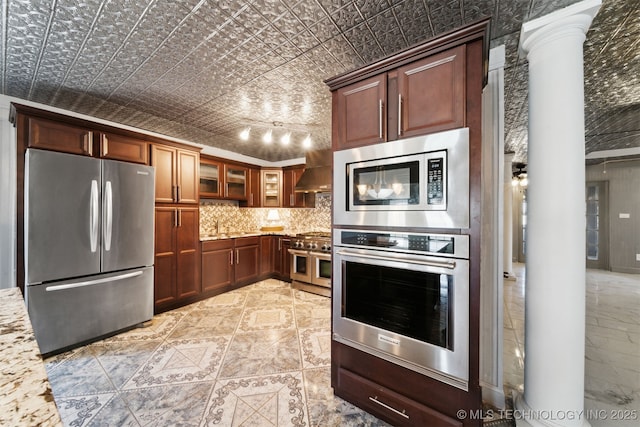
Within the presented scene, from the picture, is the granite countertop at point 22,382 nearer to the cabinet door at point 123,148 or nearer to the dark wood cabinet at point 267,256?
the cabinet door at point 123,148

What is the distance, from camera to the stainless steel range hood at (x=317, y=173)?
459 centimetres

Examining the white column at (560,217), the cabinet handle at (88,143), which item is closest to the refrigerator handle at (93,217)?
the cabinet handle at (88,143)

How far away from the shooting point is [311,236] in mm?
4621

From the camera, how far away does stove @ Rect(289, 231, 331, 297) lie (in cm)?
425

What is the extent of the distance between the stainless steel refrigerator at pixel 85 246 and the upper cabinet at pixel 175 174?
0.24 meters

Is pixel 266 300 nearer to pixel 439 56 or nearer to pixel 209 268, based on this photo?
pixel 209 268

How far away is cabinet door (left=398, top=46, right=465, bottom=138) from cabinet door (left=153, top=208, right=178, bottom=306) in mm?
3157

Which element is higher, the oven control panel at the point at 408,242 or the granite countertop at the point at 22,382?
the oven control panel at the point at 408,242

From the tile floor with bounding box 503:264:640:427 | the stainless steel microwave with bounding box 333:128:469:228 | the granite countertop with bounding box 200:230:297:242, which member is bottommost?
the tile floor with bounding box 503:264:640:427

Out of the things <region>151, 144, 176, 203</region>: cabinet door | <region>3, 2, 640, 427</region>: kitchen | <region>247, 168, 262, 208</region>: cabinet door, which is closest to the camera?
<region>151, 144, 176, 203</region>: cabinet door

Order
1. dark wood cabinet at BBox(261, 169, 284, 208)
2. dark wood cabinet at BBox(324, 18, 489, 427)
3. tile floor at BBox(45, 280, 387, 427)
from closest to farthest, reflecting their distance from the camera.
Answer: dark wood cabinet at BBox(324, 18, 489, 427) → tile floor at BBox(45, 280, 387, 427) → dark wood cabinet at BBox(261, 169, 284, 208)

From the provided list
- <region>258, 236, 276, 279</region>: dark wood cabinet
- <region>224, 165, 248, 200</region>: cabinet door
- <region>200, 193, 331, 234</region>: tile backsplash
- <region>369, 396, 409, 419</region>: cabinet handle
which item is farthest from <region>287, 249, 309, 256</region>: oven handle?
<region>369, 396, 409, 419</region>: cabinet handle

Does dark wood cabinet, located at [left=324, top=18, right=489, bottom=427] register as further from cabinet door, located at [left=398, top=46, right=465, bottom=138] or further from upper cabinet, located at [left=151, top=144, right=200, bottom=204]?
upper cabinet, located at [left=151, top=144, right=200, bottom=204]

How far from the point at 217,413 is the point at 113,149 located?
2.82 metres
